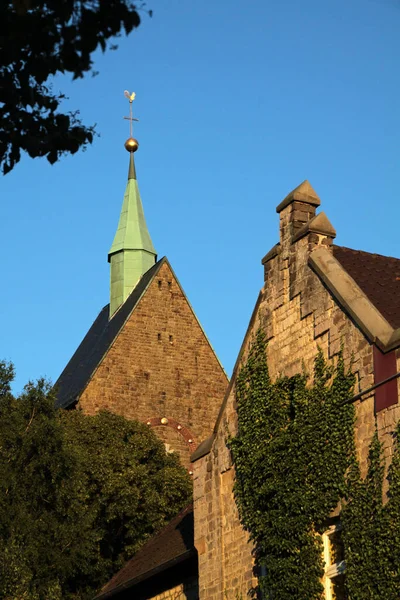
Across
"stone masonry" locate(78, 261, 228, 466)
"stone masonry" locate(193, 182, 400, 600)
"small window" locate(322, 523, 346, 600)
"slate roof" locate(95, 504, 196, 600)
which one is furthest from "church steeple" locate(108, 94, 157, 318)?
"small window" locate(322, 523, 346, 600)

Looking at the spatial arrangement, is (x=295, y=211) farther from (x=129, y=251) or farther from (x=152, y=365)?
(x=129, y=251)

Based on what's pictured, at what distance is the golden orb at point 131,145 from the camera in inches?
2441

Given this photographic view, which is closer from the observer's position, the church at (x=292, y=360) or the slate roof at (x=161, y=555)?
the church at (x=292, y=360)

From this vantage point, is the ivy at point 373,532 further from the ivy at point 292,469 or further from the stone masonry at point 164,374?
the stone masonry at point 164,374

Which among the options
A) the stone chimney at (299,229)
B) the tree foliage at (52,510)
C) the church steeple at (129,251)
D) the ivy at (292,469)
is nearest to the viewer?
the ivy at (292,469)

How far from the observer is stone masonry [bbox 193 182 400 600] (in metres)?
19.2

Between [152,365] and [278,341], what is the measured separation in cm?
3218

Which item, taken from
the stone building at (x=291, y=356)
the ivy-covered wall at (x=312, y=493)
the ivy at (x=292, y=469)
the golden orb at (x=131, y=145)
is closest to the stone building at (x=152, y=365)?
the golden orb at (x=131, y=145)

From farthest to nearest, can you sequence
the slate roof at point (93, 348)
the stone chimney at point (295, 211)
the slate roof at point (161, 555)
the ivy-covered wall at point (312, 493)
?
the slate roof at point (93, 348) < the slate roof at point (161, 555) < the stone chimney at point (295, 211) < the ivy-covered wall at point (312, 493)

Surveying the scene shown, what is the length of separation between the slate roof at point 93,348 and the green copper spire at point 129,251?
730mm

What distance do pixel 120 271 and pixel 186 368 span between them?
6541mm

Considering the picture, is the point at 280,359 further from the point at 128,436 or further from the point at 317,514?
the point at 128,436

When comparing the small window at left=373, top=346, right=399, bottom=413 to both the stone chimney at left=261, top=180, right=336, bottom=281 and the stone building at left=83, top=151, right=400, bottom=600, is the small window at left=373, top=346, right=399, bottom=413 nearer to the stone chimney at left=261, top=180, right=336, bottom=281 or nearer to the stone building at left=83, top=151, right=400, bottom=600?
the stone building at left=83, top=151, right=400, bottom=600

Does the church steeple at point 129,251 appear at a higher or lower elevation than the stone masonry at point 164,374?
higher
